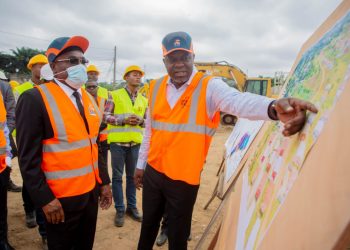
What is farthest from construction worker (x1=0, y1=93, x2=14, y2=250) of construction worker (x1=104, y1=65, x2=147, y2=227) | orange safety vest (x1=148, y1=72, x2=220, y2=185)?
orange safety vest (x1=148, y1=72, x2=220, y2=185)

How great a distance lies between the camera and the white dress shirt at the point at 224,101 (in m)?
1.47

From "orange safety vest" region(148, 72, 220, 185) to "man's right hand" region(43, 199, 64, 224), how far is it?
856 millimetres

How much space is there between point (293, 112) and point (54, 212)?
172 centimetres

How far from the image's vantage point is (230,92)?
1.89 meters

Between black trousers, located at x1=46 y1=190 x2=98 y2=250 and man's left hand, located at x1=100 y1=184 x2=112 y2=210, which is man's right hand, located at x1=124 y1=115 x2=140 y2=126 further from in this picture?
black trousers, located at x1=46 y1=190 x2=98 y2=250

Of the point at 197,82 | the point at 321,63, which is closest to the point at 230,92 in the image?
the point at 197,82

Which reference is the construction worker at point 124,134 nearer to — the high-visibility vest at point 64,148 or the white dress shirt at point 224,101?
the white dress shirt at point 224,101

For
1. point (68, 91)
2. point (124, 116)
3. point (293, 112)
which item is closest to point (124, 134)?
point (124, 116)

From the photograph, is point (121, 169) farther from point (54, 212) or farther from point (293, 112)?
point (293, 112)

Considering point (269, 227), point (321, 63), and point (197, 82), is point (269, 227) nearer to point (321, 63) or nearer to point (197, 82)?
point (321, 63)

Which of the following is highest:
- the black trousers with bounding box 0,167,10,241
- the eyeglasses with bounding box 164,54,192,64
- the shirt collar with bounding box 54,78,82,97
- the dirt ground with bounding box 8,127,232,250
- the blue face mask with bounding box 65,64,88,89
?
the eyeglasses with bounding box 164,54,192,64

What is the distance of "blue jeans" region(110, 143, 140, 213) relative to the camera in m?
3.99

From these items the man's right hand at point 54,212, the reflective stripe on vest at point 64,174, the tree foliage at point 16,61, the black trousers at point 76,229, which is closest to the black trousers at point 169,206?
the black trousers at point 76,229

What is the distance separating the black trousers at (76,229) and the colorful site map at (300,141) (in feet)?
4.17
